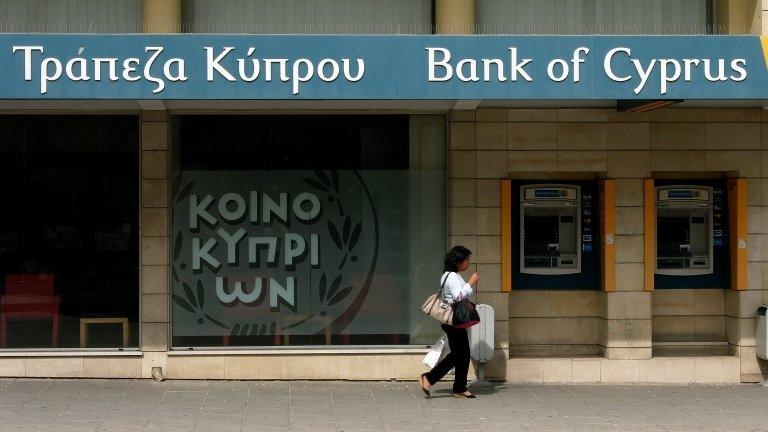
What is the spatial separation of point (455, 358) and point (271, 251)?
2.65 m

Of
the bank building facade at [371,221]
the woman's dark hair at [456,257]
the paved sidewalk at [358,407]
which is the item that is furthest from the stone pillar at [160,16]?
the woman's dark hair at [456,257]

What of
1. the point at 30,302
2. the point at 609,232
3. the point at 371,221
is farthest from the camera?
the point at 371,221

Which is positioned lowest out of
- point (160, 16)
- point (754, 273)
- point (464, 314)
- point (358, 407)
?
point (358, 407)

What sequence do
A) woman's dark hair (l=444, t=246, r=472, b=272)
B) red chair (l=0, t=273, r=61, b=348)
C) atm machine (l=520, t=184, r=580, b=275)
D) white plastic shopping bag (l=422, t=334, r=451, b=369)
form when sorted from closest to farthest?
1. woman's dark hair (l=444, t=246, r=472, b=272)
2. white plastic shopping bag (l=422, t=334, r=451, b=369)
3. red chair (l=0, t=273, r=61, b=348)
4. atm machine (l=520, t=184, r=580, b=275)

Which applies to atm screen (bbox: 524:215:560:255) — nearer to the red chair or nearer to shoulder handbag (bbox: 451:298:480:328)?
shoulder handbag (bbox: 451:298:480:328)

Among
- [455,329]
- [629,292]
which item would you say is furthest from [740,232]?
[455,329]

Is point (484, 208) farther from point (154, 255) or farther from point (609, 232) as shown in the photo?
point (154, 255)

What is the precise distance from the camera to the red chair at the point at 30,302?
12.0 m

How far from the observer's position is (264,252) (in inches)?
479

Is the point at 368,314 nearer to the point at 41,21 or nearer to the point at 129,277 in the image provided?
the point at 129,277

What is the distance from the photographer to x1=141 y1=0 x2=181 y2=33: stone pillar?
467 inches

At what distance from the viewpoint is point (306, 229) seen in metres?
12.2

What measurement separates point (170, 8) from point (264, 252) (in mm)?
2998

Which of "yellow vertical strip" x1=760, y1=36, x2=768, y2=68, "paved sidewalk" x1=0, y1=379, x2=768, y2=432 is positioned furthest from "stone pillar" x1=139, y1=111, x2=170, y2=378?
"yellow vertical strip" x1=760, y1=36, x2=768, y2=68
